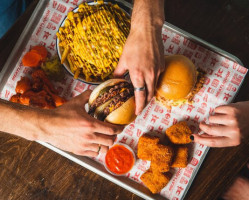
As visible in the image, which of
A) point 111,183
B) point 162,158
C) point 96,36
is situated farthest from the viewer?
point 111,183

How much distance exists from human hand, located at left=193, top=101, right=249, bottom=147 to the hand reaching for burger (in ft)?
1.36

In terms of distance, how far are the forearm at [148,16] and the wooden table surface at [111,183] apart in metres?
0.44

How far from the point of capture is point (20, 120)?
3.73ft

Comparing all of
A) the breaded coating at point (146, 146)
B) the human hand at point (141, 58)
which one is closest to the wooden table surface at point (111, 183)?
the breaded coating at point (146, 146)

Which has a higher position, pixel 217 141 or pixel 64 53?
pixel 64 53

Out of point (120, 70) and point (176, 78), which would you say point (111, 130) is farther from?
point (176, 78)

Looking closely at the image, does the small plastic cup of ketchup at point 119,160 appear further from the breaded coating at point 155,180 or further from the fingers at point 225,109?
the fingers at point 225,109

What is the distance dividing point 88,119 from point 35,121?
0.85 feet

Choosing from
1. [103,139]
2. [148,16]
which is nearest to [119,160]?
[103,139]

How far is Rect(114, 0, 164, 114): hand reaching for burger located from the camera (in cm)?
110

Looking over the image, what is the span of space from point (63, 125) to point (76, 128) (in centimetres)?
6

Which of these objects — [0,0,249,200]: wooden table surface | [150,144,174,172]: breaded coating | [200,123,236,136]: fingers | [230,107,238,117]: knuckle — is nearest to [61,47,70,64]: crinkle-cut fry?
[0,0,249,200]: wooden table surface

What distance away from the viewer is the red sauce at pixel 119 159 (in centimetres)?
139

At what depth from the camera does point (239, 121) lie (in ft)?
4.18
